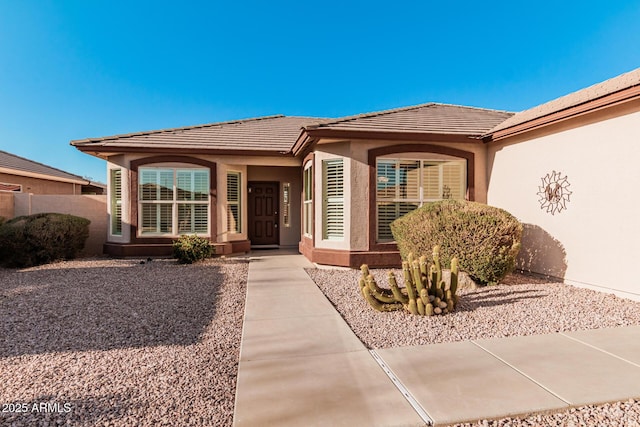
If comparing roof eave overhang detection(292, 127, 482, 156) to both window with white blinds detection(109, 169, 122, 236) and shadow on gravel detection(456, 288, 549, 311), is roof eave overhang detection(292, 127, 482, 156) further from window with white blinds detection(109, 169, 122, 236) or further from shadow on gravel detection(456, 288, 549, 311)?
window with white blinds detection(109, 169, 122, 236)

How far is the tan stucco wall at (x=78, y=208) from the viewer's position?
10.8m

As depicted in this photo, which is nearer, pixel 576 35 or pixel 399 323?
pixel 399 323

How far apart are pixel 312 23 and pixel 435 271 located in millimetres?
15233

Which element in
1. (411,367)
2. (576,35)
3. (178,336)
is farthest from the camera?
(576,35)

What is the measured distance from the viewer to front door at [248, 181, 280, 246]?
40.2 feet

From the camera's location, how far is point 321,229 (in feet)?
28.0

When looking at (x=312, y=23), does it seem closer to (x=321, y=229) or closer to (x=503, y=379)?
(x=321, y=229)

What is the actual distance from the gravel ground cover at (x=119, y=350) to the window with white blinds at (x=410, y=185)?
396 centimetres

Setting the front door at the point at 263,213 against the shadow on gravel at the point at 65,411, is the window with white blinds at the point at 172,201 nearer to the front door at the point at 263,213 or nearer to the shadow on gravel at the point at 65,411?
the front door at the point at 263,213

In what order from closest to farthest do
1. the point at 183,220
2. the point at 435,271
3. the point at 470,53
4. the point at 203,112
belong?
1. the point at 435,271
2. the point at 183,220
3. the point at 470,53
4. the point at 203,112

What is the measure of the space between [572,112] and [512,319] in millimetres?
4437

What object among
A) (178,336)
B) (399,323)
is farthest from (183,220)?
(399,323)

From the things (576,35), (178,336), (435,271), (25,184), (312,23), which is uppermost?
(312,23)

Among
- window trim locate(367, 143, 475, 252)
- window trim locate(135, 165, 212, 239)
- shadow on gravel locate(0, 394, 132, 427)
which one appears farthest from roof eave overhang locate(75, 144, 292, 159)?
shadow on gravel locate(0, 394, 132, 427)
